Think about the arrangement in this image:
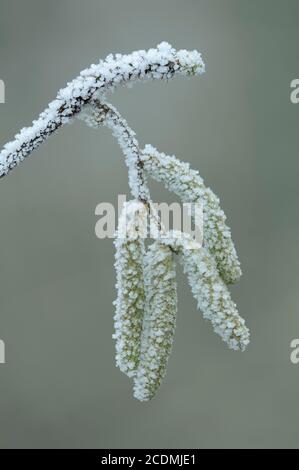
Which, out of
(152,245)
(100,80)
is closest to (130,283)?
(152,245)

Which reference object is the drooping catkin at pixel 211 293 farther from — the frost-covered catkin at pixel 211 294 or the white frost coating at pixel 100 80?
the white frost coating at pixel 100 80

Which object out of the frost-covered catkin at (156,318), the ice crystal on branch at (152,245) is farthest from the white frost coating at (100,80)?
the frost-covered catkin at (156,318)

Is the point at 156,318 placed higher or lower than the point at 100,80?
lower

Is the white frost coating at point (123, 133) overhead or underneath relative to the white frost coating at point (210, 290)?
overhead

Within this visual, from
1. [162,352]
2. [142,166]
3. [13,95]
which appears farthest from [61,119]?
[13,95]

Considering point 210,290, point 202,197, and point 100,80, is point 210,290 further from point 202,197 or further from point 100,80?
point 100,80

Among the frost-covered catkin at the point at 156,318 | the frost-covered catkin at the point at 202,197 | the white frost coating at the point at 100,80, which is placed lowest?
the frost-covered catkin at the point at 156,318

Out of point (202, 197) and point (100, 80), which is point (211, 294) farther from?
point (100, 80)
